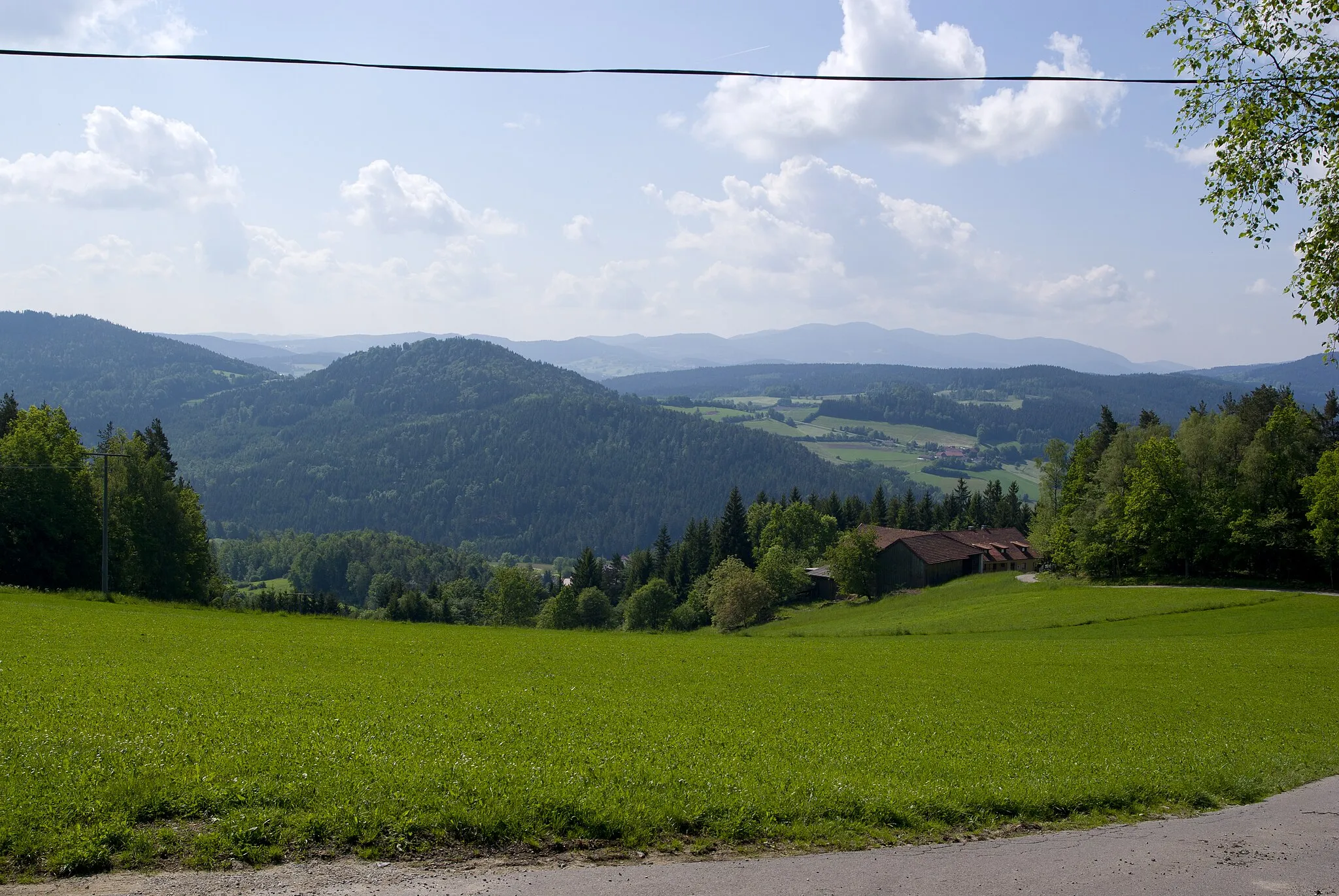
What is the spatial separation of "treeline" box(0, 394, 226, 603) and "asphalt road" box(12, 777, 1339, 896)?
170 ft

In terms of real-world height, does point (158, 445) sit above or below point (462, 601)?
above

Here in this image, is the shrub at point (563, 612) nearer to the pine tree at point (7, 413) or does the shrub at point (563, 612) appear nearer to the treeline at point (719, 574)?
the treeline at point (719, 574)

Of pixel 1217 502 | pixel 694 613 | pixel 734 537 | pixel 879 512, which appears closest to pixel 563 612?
pixel 694 613

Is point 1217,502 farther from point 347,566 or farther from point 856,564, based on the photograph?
point 347,566

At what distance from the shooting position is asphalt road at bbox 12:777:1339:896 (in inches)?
313

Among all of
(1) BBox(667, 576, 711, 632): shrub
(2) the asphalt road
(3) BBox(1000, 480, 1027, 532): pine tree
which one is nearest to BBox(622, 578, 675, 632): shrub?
(1) BBox(667, 576, 711, 632): shrub

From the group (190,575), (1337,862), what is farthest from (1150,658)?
(190,575)

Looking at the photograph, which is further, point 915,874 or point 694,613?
point 694,613

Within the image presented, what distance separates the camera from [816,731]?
1617 centimetres

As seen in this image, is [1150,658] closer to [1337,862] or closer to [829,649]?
[829,649]

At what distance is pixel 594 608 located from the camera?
11244cm

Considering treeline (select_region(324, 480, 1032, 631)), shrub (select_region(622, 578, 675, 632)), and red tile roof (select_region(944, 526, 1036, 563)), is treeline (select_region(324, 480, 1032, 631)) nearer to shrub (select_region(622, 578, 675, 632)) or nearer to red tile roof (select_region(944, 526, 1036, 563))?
shrub (select_region(622, 578, 675, 632))

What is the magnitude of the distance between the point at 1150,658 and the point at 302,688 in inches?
1208

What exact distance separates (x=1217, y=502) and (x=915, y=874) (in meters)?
73.4
